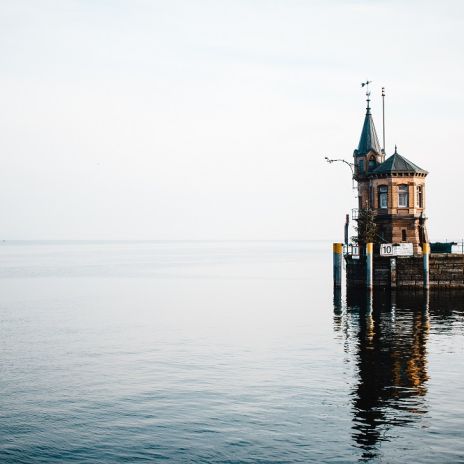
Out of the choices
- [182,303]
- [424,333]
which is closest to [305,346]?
[424,333]

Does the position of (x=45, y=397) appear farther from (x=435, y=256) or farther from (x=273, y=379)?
(x=435, y=256)

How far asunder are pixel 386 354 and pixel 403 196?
37.5 metres

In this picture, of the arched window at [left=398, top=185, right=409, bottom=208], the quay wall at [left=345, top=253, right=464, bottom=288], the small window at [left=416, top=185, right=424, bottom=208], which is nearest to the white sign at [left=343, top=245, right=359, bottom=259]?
the quay wall at [left=345, top=253, right=464, bottom=288]

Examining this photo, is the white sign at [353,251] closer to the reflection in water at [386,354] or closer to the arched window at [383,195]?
the reflection in water at [386,354]

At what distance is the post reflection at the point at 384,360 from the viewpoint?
2716 centimetres

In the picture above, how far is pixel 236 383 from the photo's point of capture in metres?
33.8

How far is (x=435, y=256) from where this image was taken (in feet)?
234

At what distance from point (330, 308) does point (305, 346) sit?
21197 mm

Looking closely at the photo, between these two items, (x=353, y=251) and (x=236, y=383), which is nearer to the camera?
(x=236, y=383)

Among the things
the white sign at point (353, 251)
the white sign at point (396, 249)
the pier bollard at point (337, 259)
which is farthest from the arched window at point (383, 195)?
the pier bollard at point (337, 259)

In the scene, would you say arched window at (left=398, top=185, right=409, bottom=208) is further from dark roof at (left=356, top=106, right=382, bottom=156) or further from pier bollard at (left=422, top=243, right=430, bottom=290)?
dark roof at (left=356, top=106, right=382, bottom=156)

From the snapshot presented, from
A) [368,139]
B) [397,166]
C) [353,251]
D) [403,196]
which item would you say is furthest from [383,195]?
[368,139]

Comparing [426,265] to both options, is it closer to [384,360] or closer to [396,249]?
[396,249]

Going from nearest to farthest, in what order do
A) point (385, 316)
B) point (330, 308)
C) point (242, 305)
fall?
point (385, 316)
point (330, 308)
point (242, 305)
